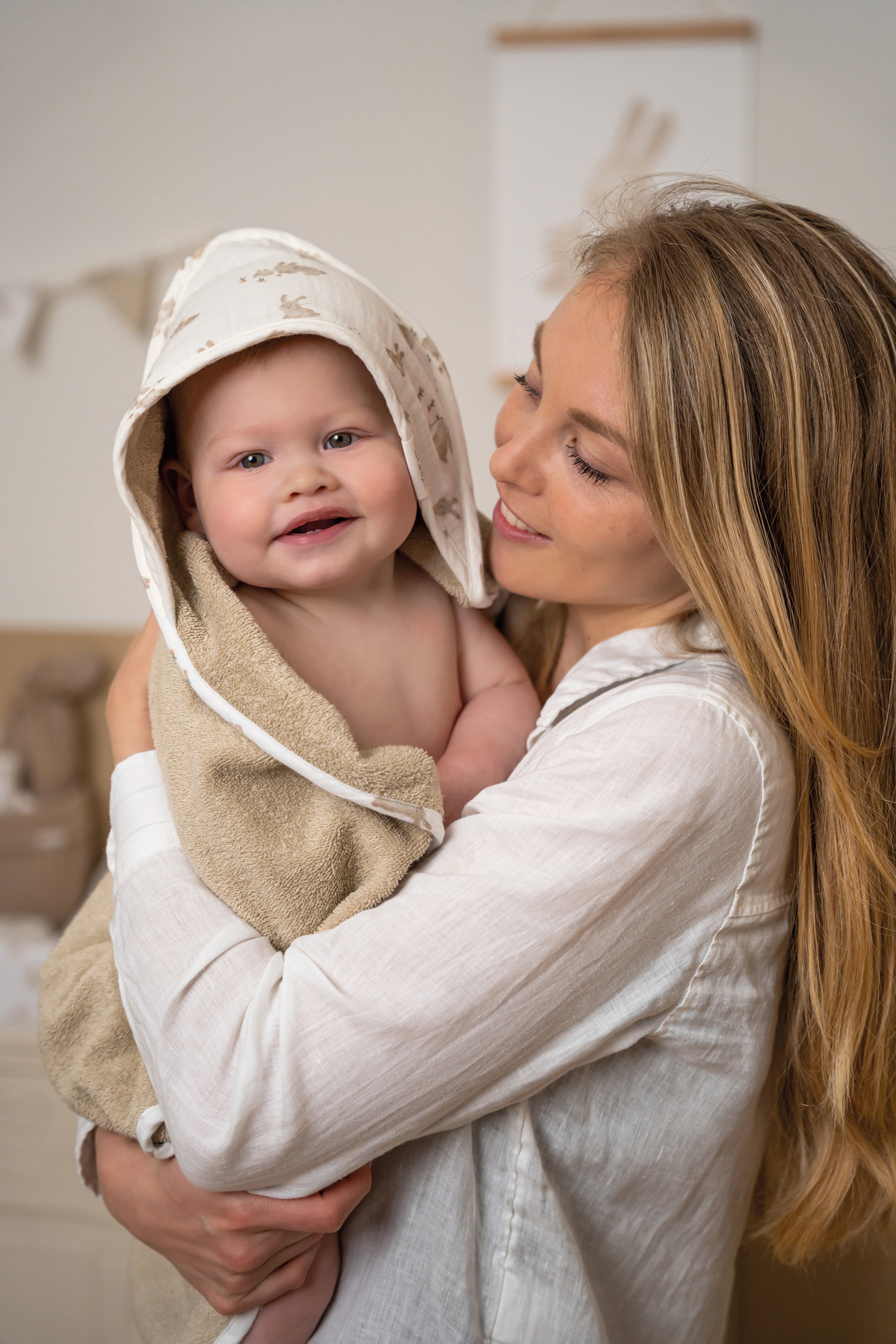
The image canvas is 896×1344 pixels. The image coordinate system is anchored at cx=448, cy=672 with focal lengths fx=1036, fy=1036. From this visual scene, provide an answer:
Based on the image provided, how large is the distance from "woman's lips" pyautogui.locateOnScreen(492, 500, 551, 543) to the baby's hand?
0.74 metres

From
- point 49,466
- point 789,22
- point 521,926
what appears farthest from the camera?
point 49,466

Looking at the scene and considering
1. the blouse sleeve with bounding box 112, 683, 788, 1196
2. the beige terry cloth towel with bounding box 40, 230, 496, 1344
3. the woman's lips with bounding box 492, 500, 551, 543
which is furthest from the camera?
Result: the woman's lips with bounding box 492, 500, 551, 543

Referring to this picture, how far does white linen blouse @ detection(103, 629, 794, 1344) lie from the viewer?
0.83 m

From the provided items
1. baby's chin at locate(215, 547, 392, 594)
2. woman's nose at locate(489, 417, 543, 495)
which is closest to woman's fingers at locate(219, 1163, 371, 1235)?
baby's chin at locate(215, 547, 392, 594)

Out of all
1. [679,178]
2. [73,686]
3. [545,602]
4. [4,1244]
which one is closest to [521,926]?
[545,602]

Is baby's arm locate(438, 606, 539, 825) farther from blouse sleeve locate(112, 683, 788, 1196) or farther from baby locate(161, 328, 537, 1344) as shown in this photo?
blouse sleeve locate(112, 683, 788, 1196)

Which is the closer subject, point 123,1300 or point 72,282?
point 123,1300

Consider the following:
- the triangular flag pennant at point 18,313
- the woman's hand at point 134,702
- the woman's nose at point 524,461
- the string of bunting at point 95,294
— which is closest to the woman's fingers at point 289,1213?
the woman's hand at point 134,702

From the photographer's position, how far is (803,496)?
98 cm

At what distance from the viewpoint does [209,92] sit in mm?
3248

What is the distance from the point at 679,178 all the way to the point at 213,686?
0.88 metres

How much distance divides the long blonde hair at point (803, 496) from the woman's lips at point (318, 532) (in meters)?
0.32

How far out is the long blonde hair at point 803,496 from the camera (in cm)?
96

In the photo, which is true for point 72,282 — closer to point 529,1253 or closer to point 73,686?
point 73,686
